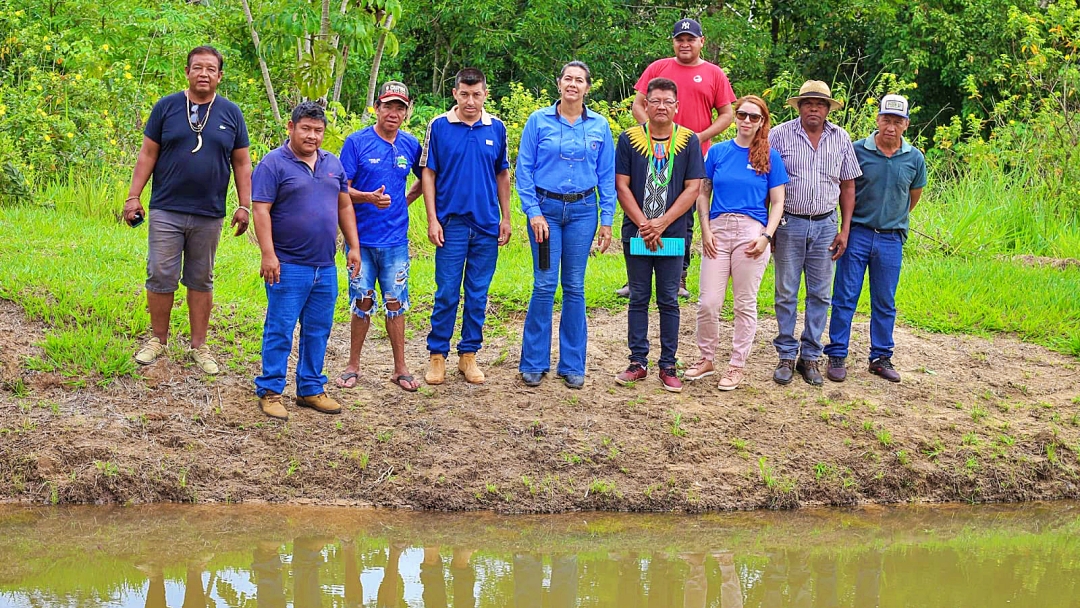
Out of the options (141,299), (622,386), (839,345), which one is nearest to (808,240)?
(839,345)

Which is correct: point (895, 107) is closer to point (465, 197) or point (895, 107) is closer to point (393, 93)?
point (465, 197)

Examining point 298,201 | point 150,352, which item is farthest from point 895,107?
point 150,352

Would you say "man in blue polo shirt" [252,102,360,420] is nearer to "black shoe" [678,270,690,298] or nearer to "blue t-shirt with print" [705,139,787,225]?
"blue t-shirt with print" [705,139,787,225]

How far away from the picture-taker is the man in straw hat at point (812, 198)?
6805 mm

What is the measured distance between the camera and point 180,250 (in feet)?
21.0

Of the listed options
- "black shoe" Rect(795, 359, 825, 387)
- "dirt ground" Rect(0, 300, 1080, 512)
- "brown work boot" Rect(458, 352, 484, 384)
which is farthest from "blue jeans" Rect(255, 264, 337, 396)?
"black shoe" Rect(795, 359, 825, 387)

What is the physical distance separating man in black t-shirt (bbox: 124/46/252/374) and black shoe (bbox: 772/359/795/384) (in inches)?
135

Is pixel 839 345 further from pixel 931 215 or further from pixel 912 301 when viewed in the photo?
pixel 931 215

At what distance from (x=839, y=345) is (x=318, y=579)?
3.93 m

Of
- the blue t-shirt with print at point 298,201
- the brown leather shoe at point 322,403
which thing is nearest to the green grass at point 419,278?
the brown leather shoe at point 322,403

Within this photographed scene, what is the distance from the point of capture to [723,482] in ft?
20.2

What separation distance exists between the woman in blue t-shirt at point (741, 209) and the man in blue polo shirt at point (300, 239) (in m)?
2.17

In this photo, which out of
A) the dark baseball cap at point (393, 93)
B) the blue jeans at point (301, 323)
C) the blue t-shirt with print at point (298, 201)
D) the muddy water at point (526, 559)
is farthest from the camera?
the dark baseball cap at point (393, 93)

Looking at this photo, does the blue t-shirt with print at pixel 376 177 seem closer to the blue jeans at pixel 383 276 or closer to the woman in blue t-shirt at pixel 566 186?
the blue jeans at pixel 383 276
